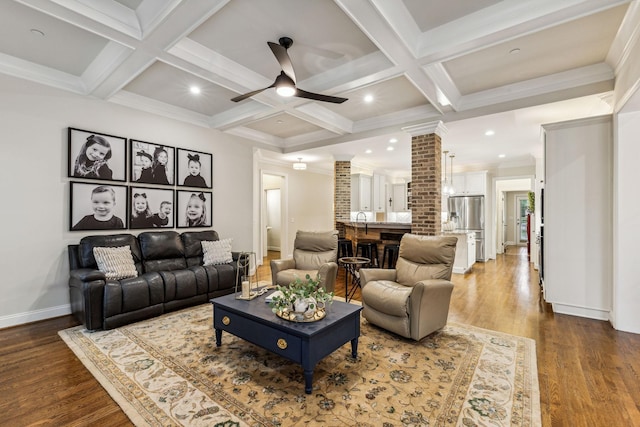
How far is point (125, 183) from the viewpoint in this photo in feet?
13.4

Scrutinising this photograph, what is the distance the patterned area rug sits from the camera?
182 cm

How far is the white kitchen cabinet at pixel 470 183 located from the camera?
24.9 feet

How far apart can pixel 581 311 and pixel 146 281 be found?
5.03 m

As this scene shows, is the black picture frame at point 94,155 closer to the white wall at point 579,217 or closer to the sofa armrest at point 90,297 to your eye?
the sofa armrest at point 90,297

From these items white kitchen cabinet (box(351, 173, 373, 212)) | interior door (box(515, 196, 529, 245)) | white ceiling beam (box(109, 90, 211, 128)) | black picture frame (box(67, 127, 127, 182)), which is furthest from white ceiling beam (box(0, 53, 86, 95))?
interior door (box(515, 196, 529, 245))

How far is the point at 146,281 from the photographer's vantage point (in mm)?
3406

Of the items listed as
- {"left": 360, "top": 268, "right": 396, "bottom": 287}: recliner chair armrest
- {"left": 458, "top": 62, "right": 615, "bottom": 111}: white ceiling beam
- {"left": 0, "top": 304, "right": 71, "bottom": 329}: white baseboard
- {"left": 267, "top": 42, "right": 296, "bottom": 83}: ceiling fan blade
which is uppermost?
{"left": 458, "top": 62, "right": 615, "bottom": 111}: white ceiling beam

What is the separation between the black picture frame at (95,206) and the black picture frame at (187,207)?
28.7 inches

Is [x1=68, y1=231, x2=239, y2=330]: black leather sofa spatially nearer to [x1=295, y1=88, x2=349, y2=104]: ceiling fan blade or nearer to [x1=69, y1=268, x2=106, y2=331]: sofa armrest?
[x1=69, y1=268, x2=106, y2=331]: sofa armrest

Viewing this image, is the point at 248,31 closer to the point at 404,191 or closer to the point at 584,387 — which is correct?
the point at 584,387

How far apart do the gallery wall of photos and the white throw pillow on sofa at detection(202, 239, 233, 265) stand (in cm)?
66

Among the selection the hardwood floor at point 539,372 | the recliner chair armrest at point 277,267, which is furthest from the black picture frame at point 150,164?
the recliner chair armrest at point 277,267

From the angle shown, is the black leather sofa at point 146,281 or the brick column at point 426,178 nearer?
the black leather sofa at point 146,281

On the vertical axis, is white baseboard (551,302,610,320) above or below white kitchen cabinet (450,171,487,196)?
→ below
